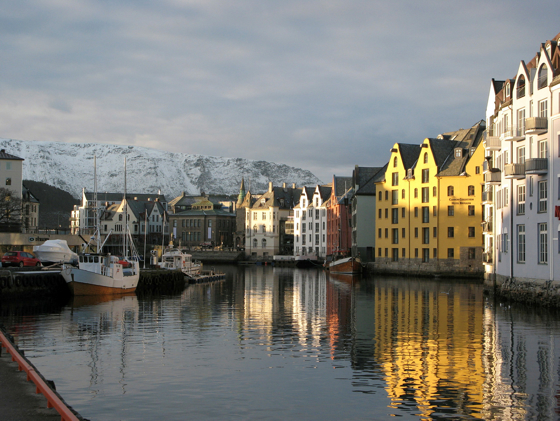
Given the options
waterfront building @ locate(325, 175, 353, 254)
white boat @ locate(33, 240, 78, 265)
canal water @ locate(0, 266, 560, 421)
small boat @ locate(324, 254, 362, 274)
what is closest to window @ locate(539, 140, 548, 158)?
canal water @ locate(0, 266, 560, 421)

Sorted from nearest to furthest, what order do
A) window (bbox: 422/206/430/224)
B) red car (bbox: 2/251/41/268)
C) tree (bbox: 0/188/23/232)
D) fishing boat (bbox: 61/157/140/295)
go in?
fishing boat (bbox: 61/157/140/295), red car (bbox: 2/251/41/268), window (bbox: 422/206/430/224), tree (bbox: 0/188/23/232)

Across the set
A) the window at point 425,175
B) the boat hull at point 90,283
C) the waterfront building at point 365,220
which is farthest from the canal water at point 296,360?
the waterfront building at point 365,220

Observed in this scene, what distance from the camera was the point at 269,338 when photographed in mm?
32719

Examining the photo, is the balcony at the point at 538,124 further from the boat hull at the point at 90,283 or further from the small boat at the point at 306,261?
the small boat at the point at 306,261

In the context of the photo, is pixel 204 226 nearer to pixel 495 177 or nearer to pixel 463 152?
pixel 463 152

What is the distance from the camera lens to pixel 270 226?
164m

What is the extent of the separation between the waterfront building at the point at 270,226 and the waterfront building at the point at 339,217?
72.8 feet

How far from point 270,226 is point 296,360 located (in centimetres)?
13763

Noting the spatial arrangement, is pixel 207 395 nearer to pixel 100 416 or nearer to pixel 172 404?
pixel 172 404

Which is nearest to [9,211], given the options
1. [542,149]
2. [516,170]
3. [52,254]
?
[52,254]

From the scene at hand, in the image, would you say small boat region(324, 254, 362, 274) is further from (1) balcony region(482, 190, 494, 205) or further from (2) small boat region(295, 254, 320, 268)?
(2) small boat region(295, 254, 320, 268)

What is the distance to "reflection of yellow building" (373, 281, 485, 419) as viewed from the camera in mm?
20562

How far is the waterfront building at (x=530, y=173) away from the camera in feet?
140

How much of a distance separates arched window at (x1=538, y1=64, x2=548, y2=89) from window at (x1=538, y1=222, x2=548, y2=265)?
31.4ft
